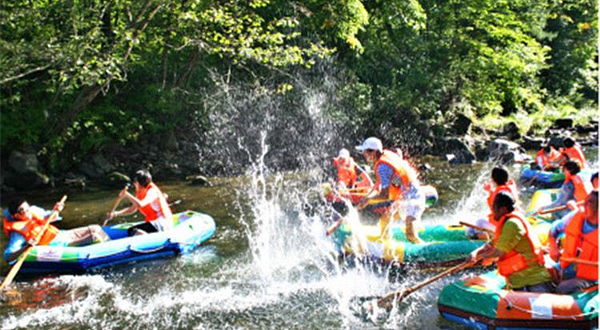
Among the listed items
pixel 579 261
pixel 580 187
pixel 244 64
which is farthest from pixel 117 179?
pixel 579 261

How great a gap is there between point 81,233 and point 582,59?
27820 mm

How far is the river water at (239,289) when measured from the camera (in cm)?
677

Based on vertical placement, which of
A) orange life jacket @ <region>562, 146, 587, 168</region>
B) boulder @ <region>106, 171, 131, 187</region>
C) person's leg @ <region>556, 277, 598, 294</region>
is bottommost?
boulder @ <region>106, 171, 131, 187</region>

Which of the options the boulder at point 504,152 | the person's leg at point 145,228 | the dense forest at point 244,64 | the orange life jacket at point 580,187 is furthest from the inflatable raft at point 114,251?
the boulder at point 504,152

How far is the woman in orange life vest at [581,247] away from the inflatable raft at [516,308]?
14 centimetres

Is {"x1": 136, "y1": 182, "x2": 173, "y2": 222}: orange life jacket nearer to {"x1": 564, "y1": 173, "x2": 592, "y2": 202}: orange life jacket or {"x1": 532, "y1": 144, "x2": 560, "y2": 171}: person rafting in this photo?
{"x1": 564, "y1": 173, "x2": 592, "y2": 202}: orange life jacket

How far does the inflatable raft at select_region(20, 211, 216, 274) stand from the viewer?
8.50 m

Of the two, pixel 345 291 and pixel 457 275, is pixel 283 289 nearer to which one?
pixel 345 291

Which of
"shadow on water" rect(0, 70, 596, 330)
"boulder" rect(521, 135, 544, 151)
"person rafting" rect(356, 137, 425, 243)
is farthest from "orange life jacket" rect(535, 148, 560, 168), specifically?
"boulder" rect(521, 135, 544, 151)

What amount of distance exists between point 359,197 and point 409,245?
12.1 ft

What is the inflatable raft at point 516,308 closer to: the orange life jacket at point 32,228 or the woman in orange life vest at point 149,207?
the woman in orange life vest at point 149,207

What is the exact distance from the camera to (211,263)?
8.93 meters

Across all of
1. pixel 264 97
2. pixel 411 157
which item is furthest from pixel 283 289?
pixel 411 157

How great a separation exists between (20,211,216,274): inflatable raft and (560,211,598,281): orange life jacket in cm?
582
